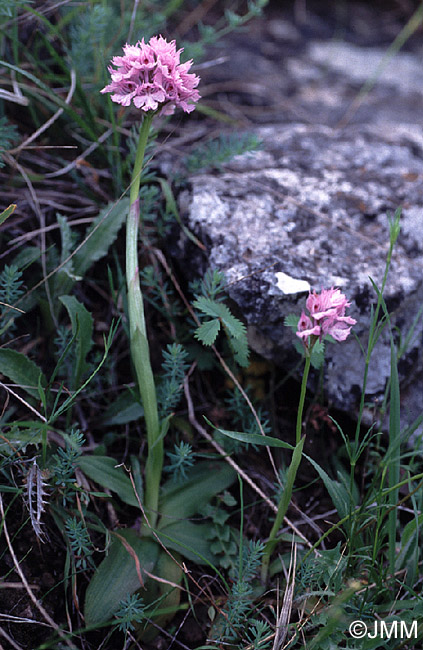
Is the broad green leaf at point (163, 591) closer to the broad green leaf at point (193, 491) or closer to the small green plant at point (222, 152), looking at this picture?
the broad green leaf at point (193, 491)

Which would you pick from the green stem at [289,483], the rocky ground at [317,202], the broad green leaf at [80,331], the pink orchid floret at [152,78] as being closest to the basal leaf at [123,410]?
the broad green leaf at [80,331]

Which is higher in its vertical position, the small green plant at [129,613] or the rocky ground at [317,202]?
the rocky ground at [317,202]

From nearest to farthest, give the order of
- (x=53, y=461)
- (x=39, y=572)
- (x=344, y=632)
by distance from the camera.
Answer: (x=344, y=632), (x=39, y=572), (x=53, y=461)

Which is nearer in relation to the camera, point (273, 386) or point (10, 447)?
point (10, 447)

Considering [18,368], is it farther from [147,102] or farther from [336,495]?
[336,495]

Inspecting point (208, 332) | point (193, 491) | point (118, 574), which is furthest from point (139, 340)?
point (118, 574)

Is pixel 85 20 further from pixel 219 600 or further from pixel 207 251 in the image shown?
pixel 219 600

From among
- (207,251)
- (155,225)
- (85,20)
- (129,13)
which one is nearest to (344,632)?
(207,251)
